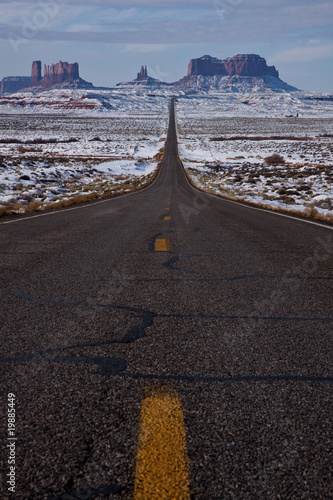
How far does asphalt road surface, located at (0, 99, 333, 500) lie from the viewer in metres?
1.40

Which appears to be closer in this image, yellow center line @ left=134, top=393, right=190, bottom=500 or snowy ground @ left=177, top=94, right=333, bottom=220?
yellow center line @ left=134, top=393, right=190, bottom=500

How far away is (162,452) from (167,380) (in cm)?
54

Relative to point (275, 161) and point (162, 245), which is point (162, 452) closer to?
point (162, 245)

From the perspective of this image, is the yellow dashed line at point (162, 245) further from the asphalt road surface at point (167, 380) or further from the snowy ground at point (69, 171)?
the snowy ground at point (69, 171)

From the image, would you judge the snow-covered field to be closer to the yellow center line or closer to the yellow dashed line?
the yellow dashed line

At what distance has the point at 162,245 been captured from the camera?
241 inches

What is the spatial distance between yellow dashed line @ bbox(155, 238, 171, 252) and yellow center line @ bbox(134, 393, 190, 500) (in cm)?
398

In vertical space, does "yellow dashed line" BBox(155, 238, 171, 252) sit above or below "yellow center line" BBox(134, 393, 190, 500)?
below

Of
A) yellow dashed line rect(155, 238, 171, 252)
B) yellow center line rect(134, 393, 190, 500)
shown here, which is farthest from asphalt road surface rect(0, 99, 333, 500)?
yellow dashed line rect(155, 238, 171, 252)

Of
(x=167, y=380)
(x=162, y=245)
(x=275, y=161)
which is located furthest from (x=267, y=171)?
(x=167, y=380)

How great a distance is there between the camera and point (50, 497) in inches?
50.8

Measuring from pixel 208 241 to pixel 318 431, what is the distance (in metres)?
4.99

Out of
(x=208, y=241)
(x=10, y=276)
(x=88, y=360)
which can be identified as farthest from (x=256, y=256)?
(x=88, y=360)

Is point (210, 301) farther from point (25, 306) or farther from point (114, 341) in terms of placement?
point (25, 306)
